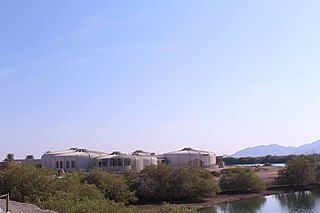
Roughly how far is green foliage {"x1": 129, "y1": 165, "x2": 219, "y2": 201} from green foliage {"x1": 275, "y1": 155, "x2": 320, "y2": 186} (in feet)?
53.9

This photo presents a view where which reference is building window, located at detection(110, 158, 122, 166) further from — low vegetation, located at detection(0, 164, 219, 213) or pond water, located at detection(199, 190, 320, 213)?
pond water, located at detection(199, 190, 320, 213)

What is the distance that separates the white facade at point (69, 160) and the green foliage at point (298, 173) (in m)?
34.6

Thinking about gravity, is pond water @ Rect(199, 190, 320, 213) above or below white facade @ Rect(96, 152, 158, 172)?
below

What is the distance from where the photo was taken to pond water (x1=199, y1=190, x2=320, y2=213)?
48219mm

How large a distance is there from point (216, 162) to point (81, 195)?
237 feet

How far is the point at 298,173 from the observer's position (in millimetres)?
69562

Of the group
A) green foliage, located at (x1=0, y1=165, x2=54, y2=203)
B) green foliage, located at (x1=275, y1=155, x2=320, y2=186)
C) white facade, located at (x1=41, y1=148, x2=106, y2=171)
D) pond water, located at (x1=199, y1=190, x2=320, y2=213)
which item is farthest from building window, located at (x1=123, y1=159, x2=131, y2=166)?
green foliage, located at (x1=0, y1=165, x2=54, y2=203)

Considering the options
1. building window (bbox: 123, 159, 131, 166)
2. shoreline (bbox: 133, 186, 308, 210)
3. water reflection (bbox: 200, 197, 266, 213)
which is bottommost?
water reflection (bbox: 200, 197, 266, 213)

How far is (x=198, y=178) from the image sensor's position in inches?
2319

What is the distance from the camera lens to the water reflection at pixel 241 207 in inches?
1939

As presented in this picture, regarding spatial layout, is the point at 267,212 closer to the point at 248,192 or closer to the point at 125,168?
the point at 248,192

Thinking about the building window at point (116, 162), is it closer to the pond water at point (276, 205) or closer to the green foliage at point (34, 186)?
the pond water at point (276, 205)

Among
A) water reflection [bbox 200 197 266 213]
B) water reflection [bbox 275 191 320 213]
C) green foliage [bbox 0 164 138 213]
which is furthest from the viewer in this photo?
water reflection [bbox 200 197 266 213]

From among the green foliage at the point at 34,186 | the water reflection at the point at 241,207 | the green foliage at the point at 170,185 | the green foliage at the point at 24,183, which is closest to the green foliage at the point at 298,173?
the water reflection at the point at 241,207
